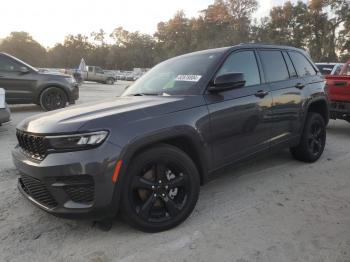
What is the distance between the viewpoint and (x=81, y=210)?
2.92 m

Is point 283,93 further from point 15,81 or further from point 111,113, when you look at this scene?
point 15,81

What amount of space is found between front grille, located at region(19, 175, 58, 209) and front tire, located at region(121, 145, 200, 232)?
61 centimetres

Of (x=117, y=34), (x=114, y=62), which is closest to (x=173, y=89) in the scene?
(x=114, y=62)

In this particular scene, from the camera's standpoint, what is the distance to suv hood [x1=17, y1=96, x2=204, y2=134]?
9.82 feet

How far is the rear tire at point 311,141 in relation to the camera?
17.5 feet

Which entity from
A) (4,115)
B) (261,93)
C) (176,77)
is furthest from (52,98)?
(261,93)

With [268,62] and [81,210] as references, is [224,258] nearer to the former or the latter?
[81,210]

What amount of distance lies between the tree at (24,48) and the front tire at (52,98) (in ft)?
257

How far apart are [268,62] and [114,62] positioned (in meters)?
86.6

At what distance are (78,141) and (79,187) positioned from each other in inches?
14.7

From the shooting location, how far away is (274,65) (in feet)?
15.9

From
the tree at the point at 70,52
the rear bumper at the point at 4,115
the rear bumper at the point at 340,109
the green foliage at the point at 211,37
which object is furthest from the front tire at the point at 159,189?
the tree at the point at 70,52

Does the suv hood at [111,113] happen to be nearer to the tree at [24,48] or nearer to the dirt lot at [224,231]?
the dirt lot at [224,231]

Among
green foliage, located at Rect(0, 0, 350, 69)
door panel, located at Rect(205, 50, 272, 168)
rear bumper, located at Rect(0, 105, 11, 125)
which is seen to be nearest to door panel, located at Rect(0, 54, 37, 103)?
rear bumper, located at Rect(0, 105, 11, 125)
